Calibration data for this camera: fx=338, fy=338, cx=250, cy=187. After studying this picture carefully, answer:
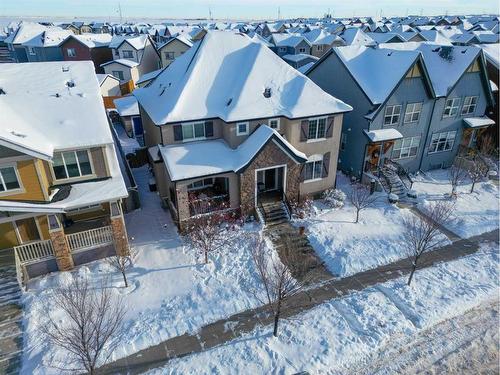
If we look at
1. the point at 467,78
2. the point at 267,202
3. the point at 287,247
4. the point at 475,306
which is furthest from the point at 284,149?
the point at 467,78

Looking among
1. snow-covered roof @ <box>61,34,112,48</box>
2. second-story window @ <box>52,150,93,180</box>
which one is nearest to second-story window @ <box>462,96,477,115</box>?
second-story window @ <box>52,150,93,180</box>

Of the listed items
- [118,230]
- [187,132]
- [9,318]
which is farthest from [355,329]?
[9,318]

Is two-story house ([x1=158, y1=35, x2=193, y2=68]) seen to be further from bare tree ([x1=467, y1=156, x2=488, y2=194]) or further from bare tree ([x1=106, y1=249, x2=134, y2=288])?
bare tree ([x1=106, y1=249, x2=134, y2=288])

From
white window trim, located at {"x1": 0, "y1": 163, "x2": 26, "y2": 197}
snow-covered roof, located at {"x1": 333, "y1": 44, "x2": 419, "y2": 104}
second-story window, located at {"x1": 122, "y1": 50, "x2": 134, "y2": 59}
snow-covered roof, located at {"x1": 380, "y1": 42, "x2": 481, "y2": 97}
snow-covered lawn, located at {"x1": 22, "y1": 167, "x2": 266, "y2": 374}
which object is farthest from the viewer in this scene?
second-story window, located at {"x1": 122, "y1": 50, "x2": 134, "y2": 59}

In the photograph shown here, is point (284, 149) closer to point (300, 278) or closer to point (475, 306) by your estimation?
point (300, 278)

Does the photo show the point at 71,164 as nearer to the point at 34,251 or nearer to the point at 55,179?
the point at 55,179

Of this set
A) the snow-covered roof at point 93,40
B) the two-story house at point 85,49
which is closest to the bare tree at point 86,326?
the two-story house at point 85,49
